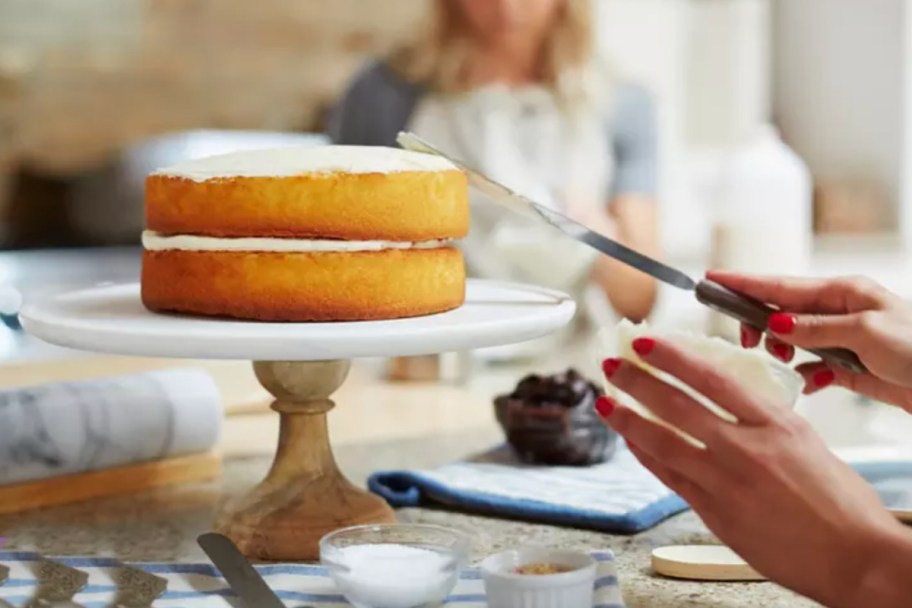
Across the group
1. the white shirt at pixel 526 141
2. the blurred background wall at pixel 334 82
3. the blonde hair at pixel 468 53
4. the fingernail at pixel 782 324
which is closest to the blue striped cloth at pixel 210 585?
the fingernail at pixel 782 324

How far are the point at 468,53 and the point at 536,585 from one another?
1.75 meters

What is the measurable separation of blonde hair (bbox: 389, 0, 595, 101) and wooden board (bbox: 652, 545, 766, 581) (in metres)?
1.53

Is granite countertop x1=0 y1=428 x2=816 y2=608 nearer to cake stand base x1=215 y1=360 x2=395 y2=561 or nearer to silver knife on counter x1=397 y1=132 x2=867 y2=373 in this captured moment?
cake stand base x1=215 y1=360 x2=395 y2=561

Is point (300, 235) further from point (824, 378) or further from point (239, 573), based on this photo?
point (824, 378)

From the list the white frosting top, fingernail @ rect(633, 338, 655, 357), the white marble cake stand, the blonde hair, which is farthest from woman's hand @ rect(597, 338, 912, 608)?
the blonde hair

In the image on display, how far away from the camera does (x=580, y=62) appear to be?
236cm

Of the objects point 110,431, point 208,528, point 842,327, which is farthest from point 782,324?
point 110,431

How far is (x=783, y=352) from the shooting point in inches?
41.6

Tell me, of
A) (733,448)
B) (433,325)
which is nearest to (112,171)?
(433,325)

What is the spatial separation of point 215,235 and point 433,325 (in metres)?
0.20

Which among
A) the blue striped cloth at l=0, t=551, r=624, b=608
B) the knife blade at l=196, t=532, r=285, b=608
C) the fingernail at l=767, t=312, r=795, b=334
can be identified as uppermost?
the fingernail at l=767, t=312, r=795, b=334

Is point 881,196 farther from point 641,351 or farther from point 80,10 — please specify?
point 641,351

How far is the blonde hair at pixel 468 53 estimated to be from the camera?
7.66ft

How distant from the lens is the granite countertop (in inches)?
33.3
